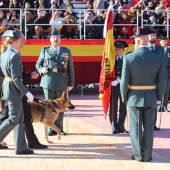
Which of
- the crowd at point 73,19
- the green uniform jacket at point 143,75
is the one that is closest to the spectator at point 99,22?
the crowd at point 73,19

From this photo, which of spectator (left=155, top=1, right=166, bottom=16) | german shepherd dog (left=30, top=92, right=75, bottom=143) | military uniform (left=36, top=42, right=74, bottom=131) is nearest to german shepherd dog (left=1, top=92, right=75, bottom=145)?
german shepherd dog (left=30, top=92, right=75, bottom=143)

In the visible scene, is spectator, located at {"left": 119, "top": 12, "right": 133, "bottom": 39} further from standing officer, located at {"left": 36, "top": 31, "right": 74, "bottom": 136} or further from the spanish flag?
standing officer, located at {"left": 36, "top": 31, "right": 74, "bottom": 136}

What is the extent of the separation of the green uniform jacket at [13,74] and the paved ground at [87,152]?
98cm

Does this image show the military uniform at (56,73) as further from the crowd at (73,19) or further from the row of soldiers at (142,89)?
the crowd at (73,19)

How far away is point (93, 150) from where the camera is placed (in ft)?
29.4

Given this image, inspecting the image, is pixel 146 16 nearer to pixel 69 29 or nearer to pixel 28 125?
pixel 69 29

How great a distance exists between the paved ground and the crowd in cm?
723

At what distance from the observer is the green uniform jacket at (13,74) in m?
8.15

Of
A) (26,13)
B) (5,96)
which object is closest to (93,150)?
(5,96)

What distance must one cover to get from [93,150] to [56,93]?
187 centimetres

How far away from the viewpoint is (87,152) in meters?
8.80

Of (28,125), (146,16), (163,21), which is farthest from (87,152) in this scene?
(163,21)

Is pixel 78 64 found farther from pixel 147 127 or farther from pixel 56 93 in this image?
pixel 147 127

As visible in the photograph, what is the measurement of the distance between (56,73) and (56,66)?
5.3 inches
